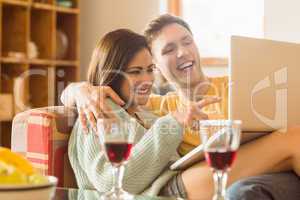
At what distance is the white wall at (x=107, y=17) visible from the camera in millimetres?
3752

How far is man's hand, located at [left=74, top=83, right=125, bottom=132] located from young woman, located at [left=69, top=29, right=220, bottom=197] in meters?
0.02

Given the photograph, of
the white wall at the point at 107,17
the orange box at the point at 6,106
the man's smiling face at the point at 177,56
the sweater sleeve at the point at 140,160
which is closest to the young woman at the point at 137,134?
the sweater sleeve at the point at 140,160

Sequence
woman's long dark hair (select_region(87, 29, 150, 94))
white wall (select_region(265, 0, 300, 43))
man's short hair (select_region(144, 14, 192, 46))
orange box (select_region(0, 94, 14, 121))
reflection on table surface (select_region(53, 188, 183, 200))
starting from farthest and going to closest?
orange box (select_region(0, 94, 14, 121)) < white wall (select_region(265, 0, 300, 43)) < man's short hair (select_region(144, 14, 192, 46)) < woman's long dark hair (select_region(87, 29, 150, 94)) < reflection on table surface (select_region(53, 188, 183, 200))

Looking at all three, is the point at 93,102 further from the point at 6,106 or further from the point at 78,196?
the point at 6,106

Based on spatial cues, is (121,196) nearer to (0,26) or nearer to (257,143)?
(257,143)

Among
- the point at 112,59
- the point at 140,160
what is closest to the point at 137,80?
the point at 112,59

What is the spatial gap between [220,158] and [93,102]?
70 centimetres

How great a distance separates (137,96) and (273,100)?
464mm

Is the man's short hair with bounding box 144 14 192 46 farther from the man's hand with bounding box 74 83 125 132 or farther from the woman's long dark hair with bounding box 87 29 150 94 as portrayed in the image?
the man's hand with bounding box 74 83 125 132

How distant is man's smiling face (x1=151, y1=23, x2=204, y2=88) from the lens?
2264 mm

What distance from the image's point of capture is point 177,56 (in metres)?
2.28

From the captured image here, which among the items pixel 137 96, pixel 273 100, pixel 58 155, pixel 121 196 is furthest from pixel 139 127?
pixel 121 196

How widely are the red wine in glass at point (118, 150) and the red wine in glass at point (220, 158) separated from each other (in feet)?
0.54

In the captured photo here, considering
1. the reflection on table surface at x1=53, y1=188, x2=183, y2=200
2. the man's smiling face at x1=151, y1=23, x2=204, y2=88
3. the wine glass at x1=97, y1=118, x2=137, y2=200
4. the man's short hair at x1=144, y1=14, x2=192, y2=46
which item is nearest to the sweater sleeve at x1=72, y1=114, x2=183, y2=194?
the reflection on table surface at x1=53, y1=188, x2=183, y2=200
